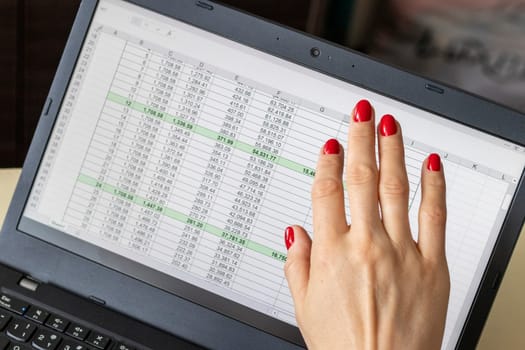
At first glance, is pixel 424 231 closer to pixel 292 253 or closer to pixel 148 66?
pixel 292 253

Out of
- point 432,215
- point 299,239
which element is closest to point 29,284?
point 299,239

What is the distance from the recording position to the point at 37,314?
0.79 meters

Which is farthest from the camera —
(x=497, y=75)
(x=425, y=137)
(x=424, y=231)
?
(x=497, y=75)

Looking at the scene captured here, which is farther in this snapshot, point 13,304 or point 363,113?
point 13,304

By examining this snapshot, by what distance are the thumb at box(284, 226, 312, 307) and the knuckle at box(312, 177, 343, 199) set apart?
45 millimetres

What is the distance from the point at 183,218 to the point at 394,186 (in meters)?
0.25

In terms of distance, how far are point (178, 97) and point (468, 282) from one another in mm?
335

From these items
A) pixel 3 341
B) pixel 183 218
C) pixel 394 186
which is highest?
pixel 394 186

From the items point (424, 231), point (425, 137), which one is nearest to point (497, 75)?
point (425, 137)

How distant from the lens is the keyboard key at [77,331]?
79 cm

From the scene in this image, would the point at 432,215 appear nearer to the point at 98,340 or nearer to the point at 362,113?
the point at 362,113

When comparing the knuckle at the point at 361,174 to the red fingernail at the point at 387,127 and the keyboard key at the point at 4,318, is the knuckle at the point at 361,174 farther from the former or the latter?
the keyboard key at the point at 4,318

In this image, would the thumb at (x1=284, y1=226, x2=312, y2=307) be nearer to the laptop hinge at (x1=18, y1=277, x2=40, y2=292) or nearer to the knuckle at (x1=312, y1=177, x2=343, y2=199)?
the knuckle at (x1=312, y1=177, x2=343, y2=199)

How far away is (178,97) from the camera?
0.81m
